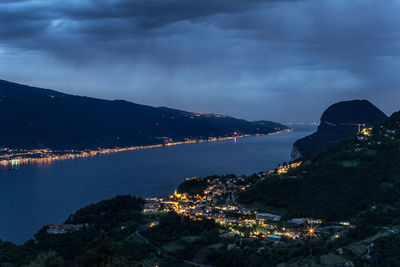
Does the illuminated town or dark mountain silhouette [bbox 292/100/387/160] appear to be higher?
dark mountain silhouette [bbox 292/100/387/160]

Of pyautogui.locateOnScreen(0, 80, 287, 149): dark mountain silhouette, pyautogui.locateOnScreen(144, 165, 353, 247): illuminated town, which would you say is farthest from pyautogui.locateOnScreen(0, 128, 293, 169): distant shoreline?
pyautogui.locateOnScreen(144, 165, 353, 247): illuminated town

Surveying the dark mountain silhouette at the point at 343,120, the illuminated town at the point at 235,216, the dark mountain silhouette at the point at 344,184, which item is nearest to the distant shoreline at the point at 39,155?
the illuminated town at the point at 235,216

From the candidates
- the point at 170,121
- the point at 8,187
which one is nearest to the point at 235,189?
the point at 8,187

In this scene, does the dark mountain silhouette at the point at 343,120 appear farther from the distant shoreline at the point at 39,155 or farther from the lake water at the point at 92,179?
the distant shoreline at the point at 39,155

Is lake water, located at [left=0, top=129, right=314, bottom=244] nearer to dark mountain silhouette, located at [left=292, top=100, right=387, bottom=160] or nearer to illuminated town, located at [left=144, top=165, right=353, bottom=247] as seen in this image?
dark mountain silhouette, located at [left=292, top=100, right=387, bottom=160]

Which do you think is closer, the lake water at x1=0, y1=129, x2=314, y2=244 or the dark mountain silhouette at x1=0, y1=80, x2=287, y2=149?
the lake water at x1=0, y1=129, x2=314, y2=244

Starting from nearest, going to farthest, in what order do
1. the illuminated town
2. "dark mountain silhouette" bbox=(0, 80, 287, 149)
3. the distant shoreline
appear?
the illuminated town
the distant shoreline
"dark mountain silhouette" bbox=(0, 80, 287, 149)
